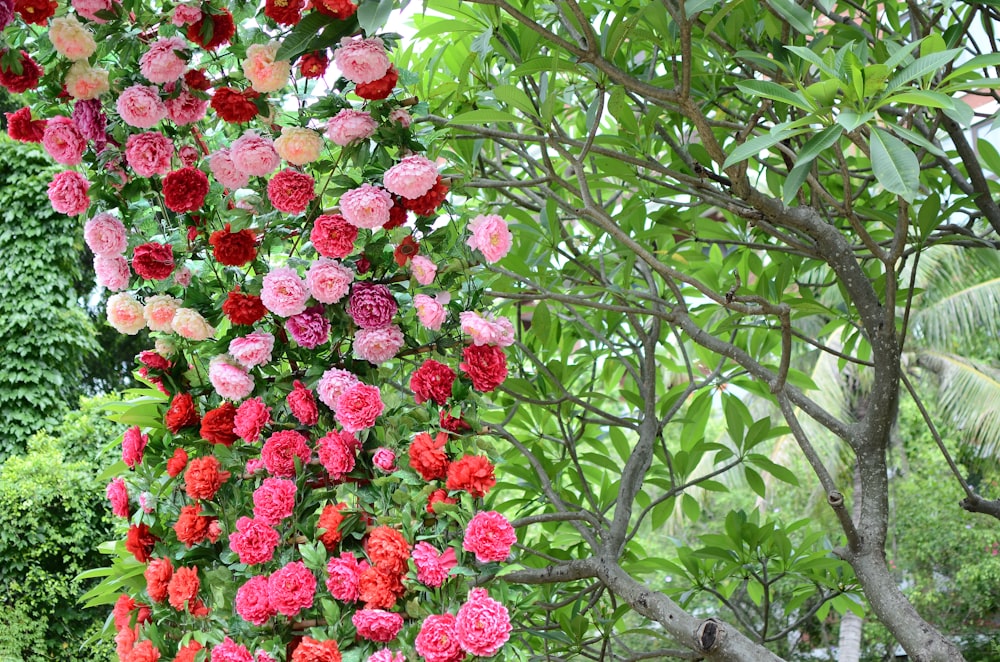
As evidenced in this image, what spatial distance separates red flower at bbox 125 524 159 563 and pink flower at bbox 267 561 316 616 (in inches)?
11.4

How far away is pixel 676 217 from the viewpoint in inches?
70.3

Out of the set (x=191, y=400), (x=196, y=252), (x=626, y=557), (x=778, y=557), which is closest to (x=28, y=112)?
(x=196, y=252)

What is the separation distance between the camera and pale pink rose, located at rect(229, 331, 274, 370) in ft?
4.28

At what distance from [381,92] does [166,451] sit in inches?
26.9

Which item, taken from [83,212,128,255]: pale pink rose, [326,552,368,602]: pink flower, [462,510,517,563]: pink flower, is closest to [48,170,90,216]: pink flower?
[83,212,128,255]: pale pink rose

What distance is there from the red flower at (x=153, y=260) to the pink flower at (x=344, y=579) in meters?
0.50

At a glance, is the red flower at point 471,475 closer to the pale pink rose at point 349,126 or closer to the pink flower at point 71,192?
the pale pink rose at point 349,126

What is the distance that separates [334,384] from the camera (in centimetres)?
128

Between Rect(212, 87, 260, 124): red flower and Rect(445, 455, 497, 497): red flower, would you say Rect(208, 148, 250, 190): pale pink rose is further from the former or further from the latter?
Rect(445, 455, 497, 497): red flower

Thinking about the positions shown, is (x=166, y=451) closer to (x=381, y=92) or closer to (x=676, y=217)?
(x=381, y=92)

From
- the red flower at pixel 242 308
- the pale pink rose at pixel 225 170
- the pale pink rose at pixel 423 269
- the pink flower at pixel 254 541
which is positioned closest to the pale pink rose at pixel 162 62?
the pale pink rose at pixel 225 170

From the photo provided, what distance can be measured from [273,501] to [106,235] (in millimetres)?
492

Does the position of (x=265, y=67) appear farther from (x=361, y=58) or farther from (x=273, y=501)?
(x=273, y=501)

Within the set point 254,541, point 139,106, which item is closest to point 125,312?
point 139,106
